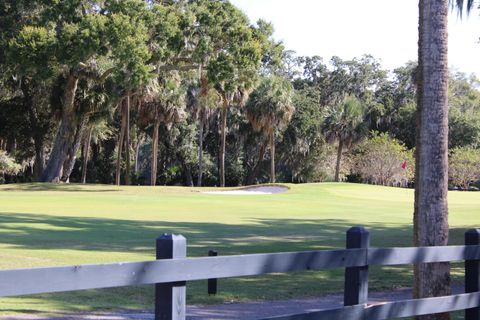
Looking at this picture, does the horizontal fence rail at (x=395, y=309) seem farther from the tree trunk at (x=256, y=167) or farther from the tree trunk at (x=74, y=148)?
the tree trunk at (x=256, y=167)

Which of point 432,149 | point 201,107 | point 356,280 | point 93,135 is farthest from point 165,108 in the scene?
point 356,280

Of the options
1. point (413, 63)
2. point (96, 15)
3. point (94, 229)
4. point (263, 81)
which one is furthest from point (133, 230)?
point (413, 63)

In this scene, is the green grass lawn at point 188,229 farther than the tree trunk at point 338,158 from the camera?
No

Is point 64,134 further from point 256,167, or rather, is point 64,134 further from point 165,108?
point 256,167

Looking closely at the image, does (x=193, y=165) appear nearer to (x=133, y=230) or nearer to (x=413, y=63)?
(x=413, y=63)

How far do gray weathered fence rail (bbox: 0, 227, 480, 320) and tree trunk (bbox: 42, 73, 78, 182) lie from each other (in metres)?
40.0

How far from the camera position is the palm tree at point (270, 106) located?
2414 inches

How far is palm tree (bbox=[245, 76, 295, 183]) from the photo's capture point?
61.3m

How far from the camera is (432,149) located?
793cm

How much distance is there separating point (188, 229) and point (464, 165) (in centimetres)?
5692

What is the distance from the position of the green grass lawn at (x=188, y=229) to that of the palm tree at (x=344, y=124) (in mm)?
24515

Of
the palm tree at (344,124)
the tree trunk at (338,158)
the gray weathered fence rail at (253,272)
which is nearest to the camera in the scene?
the gray weathered fence rail at (253,272)

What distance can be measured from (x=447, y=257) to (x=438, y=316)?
203 centimetres

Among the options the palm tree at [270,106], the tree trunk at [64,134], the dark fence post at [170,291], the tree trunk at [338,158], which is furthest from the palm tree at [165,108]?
the dark fence post at [170,291]
